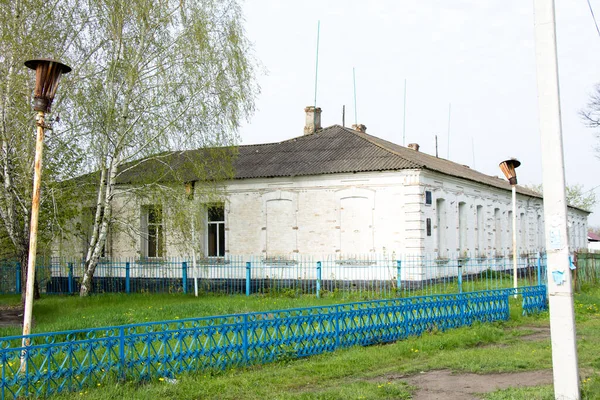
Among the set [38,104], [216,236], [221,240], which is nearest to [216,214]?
[216,236]

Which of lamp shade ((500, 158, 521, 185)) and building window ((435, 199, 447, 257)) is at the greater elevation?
lamp shade ((500, 158, 521, 185))

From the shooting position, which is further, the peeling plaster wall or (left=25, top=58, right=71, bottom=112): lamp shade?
the peeling plaster wall

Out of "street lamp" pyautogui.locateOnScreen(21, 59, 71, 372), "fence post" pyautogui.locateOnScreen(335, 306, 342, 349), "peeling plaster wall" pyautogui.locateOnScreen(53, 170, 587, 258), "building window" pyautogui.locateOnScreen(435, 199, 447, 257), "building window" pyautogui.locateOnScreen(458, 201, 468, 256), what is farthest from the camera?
"building window" pyautogui.locateOnScreen(458, 201, 468, 256)

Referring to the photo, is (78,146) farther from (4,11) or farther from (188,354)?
(188,354)

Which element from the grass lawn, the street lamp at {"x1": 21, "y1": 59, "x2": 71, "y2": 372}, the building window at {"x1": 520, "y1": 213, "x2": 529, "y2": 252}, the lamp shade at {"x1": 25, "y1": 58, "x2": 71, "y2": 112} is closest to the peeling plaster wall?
the grass lawn

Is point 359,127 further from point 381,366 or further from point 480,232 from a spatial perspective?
point 381,366

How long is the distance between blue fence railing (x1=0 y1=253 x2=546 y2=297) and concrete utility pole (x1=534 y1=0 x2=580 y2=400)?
1299 cm

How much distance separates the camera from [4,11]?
16234 mm

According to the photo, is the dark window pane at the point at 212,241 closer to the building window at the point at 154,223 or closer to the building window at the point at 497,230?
the building window at the point at 154,223

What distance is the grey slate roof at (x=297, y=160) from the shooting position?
64.3ft

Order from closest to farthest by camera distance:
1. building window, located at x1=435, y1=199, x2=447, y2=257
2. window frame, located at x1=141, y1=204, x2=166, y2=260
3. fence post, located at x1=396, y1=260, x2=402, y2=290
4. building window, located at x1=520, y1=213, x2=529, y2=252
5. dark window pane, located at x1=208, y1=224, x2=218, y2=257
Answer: window frame, located at x1=141, y1=204, x2=166, y2=260, fence post, located at x1=396, y1=260, x2=402, y2=290, building window, located at x1=435, y1=199, x2=447, y2=257, dark window pane, located at x1=208, y1=224, x2=218, y2=257, building window, located at x1=520, y1=213, x2=529, y2=252

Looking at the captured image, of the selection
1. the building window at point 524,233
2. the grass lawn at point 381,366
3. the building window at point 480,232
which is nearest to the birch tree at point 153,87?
the grass lawn at point 381,366

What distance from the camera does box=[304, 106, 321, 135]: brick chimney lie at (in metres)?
27.7

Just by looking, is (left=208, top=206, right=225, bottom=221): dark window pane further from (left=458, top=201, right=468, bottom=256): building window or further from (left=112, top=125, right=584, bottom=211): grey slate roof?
(left=458, top=201, right=468, bottom=256): building window
